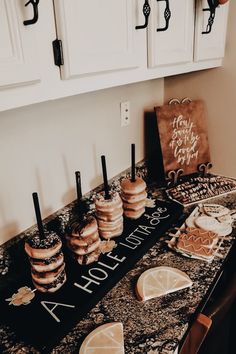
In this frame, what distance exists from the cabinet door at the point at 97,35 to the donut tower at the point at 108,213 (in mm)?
373

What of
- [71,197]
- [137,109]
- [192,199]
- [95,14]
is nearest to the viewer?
[95,14]

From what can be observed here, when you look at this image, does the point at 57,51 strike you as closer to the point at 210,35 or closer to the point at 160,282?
the point at 160,282

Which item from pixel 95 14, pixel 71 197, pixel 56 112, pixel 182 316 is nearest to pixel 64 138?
pixel 56 112

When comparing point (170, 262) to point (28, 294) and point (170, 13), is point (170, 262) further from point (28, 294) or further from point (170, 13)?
point (170, 13)

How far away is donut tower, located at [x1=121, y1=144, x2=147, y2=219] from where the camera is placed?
3.87 feet

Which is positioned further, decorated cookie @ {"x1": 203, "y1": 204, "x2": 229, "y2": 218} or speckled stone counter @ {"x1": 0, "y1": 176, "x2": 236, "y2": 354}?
decorated cookie @ {"x1": 203, "y1": 204, "x2": 229, "y2": 218}

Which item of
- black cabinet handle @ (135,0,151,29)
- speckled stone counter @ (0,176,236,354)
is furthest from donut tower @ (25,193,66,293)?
black cabinet handle @ (135,0,151,29)

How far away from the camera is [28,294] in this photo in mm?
884

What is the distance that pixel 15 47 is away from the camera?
0.56 meters

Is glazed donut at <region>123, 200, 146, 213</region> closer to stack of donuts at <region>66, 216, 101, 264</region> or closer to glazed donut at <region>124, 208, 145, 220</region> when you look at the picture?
glazed donut at <region>124, 208, 145, 220</region>

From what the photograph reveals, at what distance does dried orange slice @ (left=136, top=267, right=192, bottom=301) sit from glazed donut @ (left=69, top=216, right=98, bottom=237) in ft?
0.69

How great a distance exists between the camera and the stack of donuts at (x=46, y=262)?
2.77 feet

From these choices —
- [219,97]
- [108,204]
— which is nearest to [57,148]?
[108,204]

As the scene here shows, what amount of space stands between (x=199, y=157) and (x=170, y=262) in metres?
0.75
